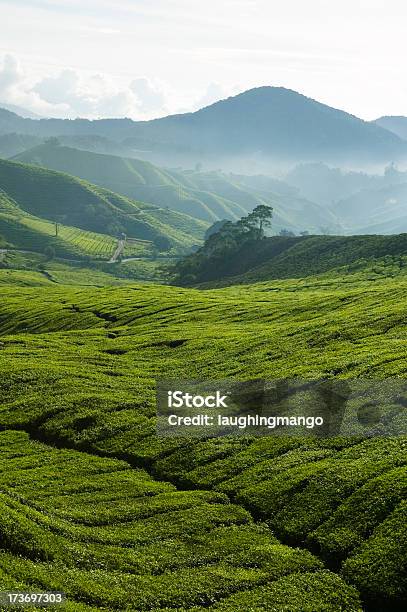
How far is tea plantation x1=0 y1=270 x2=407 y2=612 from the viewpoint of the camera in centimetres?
3212

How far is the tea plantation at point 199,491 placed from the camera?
32.1m

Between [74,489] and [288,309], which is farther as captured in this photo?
[288,309]

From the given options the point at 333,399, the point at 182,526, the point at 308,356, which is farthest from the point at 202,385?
the point at 182,526

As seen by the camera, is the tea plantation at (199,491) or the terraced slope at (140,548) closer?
the terraced slope at (140,548)

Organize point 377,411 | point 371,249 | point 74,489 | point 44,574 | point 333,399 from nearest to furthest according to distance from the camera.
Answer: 1. point 44,574
2. point 74,489
3. point 377,411
4. point 333,399
5. point 371,249

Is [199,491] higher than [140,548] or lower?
higher

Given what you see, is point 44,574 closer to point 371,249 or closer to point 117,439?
point 117,439

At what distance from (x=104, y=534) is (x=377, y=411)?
86.8 feet

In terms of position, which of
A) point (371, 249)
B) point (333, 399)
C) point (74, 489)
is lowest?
point (74, 489)

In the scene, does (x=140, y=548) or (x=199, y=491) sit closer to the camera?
(x=140, y=548)

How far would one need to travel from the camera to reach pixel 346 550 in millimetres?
35031

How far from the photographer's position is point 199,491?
45.2 metres

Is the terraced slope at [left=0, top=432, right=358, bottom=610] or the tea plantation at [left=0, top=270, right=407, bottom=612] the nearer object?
the terraced slope at [left=0, top=432, right=358, bottom=610]

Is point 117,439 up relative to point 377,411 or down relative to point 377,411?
down
